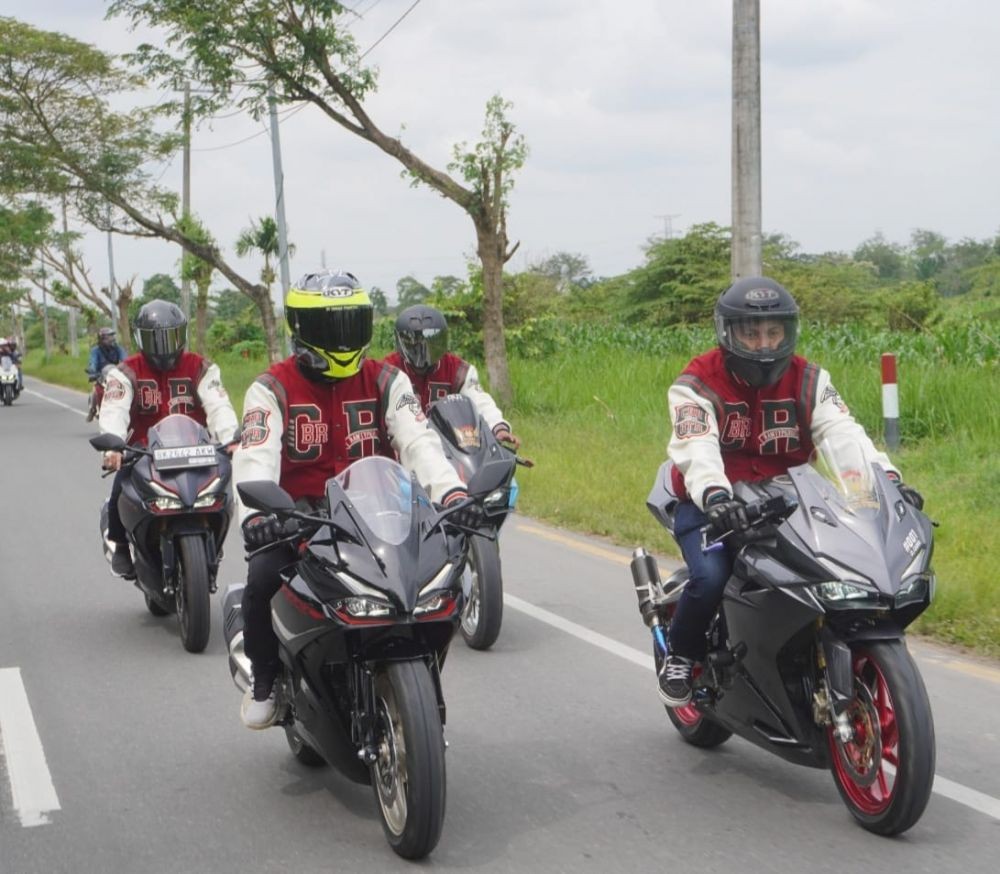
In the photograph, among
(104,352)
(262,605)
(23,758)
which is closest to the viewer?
(262,605)

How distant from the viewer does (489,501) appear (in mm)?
7043

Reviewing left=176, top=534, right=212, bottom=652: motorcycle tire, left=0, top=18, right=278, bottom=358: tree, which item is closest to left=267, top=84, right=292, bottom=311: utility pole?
left=0, top=18, right=278, bottom=358: tree

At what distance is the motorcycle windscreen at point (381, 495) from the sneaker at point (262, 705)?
34.8 inches

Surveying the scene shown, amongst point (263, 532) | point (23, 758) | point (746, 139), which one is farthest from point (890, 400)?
point (263, 532)

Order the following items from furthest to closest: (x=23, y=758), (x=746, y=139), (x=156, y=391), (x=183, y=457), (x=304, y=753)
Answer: (x=746, y=139) < (x=156, y=391) < (x=183, y=457) < (x=23, y=758) < (x=304, y=753)

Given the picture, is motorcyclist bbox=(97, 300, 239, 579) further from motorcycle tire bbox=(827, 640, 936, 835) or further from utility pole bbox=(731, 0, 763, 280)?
utility pole bbox=(731, 0, 763, 280)

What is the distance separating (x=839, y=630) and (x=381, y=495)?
1507 millimetres

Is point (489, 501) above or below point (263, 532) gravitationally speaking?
below

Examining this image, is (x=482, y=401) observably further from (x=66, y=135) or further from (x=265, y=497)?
(x=66, y=135)

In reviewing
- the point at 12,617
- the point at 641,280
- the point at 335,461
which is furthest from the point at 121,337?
the point at 335,461

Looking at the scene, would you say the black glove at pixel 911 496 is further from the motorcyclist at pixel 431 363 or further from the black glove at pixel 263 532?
the motorcyclist at pixel 431 363

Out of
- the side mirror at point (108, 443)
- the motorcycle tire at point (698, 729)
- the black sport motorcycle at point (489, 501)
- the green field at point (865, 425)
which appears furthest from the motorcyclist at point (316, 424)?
the green field at point (865, 425)

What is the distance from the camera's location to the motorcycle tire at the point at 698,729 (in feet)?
17.6

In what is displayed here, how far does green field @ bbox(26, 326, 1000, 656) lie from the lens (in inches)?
333
